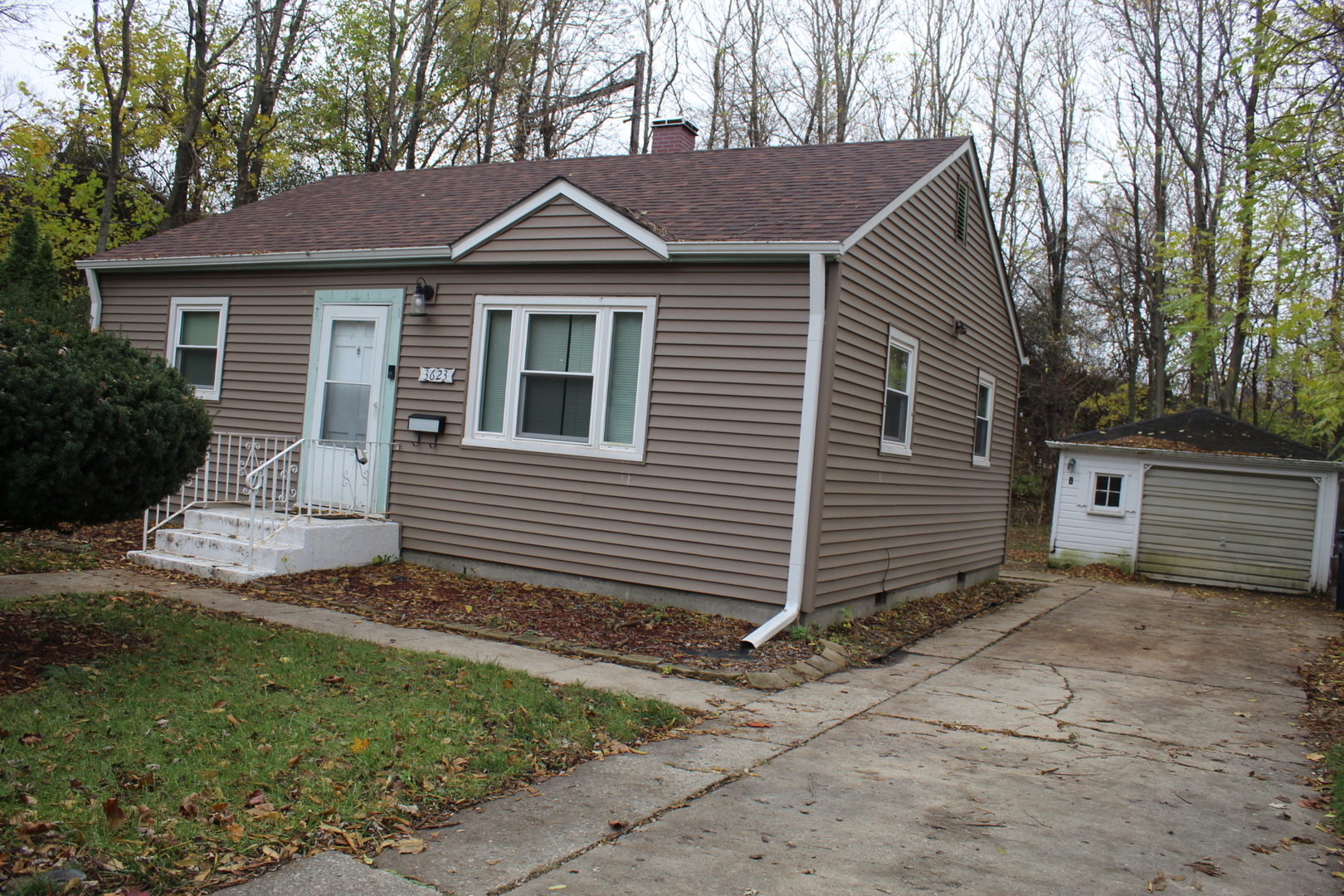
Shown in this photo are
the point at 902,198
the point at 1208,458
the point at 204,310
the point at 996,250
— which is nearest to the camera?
the point at 902,198

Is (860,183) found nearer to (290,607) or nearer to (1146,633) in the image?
(1146,633)

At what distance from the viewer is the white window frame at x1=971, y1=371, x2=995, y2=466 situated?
12953mm

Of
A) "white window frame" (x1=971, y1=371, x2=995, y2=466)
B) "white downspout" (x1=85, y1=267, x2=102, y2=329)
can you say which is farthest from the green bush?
"white window frame" (x1=971, y1=371, x2=995, y2=466)

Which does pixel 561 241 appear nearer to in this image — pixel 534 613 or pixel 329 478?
pixel 534 613

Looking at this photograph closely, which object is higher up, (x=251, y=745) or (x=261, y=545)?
(x=261, y=545)

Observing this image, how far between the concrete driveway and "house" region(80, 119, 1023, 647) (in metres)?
2.02

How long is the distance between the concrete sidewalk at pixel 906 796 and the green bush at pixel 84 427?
6.42 ft

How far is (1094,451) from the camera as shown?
18.1 metres

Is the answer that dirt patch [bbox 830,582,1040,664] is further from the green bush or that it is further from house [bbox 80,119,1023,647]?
the green bush

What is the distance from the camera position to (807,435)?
324 inches

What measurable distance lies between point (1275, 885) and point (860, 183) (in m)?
7.64

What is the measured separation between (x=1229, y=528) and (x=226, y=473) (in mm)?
16195

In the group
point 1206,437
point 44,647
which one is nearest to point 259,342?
point 44,647

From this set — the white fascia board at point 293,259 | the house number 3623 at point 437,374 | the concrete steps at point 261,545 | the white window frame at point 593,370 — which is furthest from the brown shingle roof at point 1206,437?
the concrete steps at point 261,545
